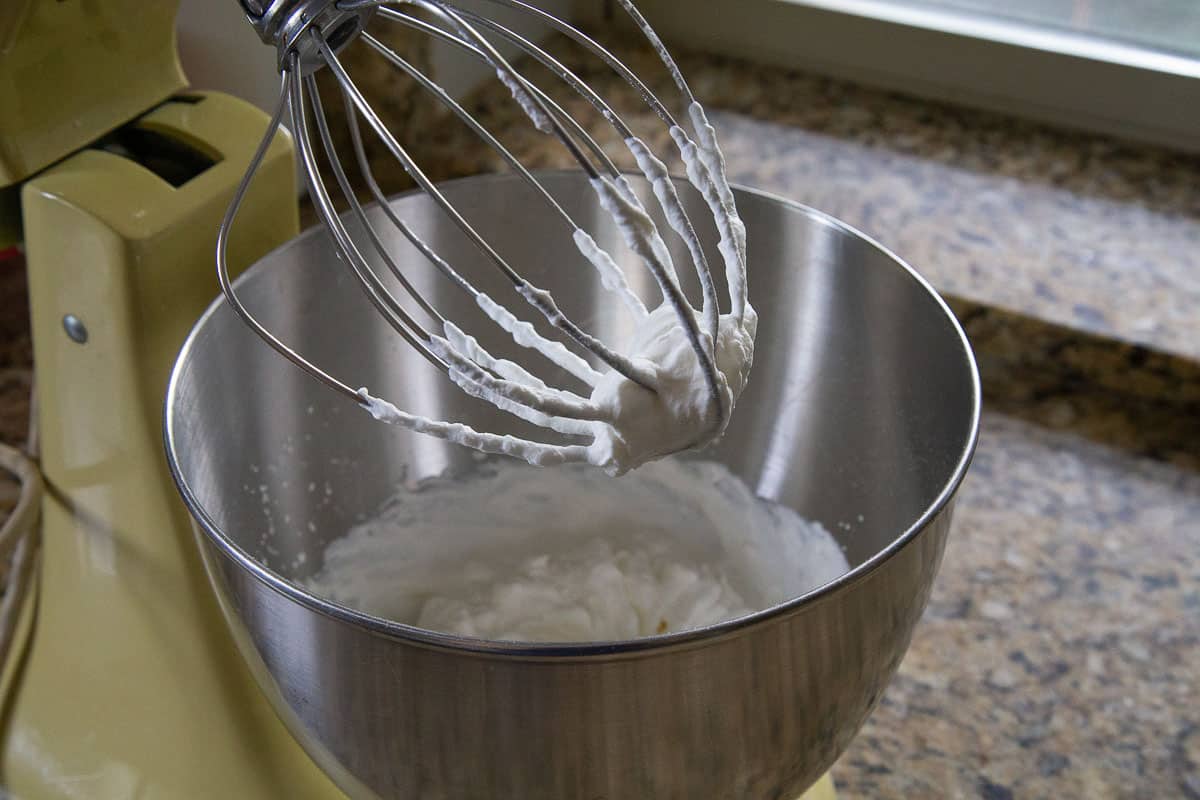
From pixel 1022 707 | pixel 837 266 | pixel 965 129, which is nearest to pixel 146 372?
pixel 837 266

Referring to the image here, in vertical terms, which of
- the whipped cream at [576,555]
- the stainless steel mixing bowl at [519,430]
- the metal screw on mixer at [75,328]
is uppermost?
the metal screw on mixer at [75,328]

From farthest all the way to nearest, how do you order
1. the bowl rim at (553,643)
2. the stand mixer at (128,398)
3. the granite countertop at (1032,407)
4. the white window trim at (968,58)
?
1. the white window trim at (968,58)
2. the granite countertop at (1032,407)
3. the stand mixer at (128,398)
4. the bowl rim at (553,643)

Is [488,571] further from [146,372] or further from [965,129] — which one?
[965,129]

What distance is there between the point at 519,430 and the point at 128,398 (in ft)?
0.71

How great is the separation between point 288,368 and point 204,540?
187mm

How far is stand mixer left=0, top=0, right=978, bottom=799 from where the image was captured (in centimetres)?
51

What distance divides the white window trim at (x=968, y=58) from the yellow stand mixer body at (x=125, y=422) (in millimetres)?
611

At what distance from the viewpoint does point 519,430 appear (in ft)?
2.24

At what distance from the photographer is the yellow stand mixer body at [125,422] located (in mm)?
516

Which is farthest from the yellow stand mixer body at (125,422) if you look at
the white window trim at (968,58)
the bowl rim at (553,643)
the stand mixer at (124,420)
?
the white window trim at (968,58)

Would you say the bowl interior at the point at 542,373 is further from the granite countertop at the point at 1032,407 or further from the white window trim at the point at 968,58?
the white window trim at the point at 968,58

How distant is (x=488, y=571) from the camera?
0.65 meters

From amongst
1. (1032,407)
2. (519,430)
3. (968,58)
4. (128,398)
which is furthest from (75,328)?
(968,58)

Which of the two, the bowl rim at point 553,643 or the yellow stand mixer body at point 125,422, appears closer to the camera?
the bowl rim at point 553,643
